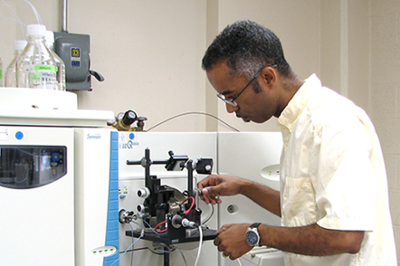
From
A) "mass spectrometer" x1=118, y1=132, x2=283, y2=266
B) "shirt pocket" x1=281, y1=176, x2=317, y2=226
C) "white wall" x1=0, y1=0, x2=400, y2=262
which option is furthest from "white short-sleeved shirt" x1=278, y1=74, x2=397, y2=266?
"white wall" x1=0, y1=0, x2=400, y2=262

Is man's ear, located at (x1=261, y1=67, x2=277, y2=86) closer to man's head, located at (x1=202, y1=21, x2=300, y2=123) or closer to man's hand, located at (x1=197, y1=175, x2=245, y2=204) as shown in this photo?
man's head, located at (x1=202, y1=21, x2=300, y2=123)

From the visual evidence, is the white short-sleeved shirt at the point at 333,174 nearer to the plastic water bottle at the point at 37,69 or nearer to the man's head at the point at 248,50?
the man's head at the point at 248,50

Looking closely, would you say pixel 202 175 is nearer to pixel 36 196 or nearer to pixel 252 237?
pixel 252 237

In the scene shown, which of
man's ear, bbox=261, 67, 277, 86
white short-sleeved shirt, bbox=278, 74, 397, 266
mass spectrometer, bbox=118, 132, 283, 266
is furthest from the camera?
mass spectrometer, bbox=118, 132, 283, 266

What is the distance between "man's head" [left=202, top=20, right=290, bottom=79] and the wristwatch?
48 centimetres

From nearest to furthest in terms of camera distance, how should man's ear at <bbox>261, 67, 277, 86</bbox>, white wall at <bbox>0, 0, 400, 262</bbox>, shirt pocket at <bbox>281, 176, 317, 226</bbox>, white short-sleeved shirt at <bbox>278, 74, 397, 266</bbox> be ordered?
white short-sleeved shirt at <bbox>278, 74, 397, 266</bbox>
shirt pocket at <bbox>281, 176, 317, 226</bbox>
man's ear at <bbox>261, 67, 277, 86</bbox>
white wall at <bbox>0, 0, 400, 262</bbox>

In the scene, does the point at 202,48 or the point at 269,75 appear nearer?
the point at 269,75

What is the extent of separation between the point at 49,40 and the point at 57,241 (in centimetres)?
60

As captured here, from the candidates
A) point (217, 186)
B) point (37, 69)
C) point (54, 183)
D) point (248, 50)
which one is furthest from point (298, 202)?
point (37, 69)

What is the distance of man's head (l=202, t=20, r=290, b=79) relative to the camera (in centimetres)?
116

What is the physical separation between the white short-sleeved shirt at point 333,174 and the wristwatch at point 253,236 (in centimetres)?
12

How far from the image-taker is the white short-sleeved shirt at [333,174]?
0.91 meters

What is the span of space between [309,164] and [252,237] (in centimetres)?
27

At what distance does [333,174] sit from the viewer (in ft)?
3.04
